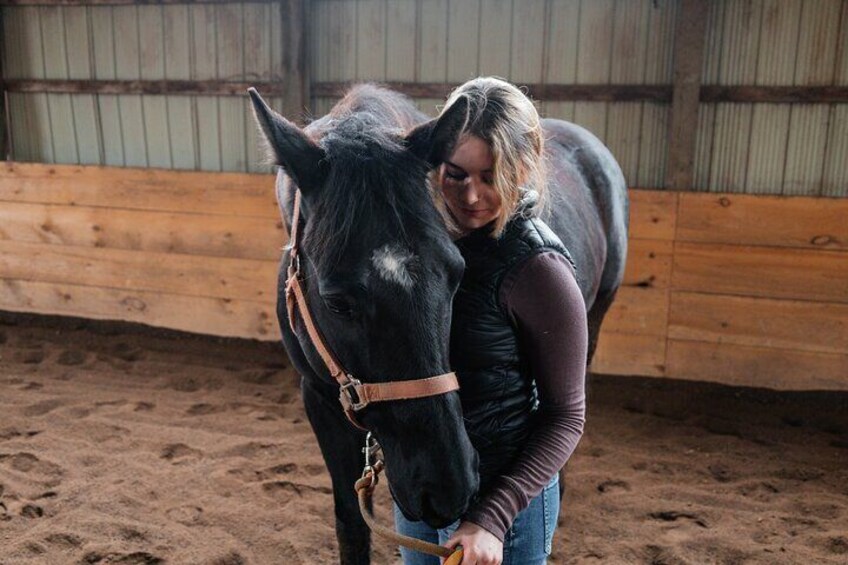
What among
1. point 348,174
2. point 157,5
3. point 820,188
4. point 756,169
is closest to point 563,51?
point 756,169

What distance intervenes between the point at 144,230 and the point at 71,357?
847 millimetres

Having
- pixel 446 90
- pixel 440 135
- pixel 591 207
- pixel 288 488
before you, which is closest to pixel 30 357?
pixel 288 488

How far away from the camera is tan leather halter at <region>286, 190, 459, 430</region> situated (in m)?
1.01

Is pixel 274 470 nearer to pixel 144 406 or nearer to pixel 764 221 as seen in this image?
pixel 144 406

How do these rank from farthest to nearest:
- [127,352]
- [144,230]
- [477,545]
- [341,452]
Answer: [144,230] < [127,352] < [341,452] < [477,545]

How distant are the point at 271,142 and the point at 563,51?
8.69 ft

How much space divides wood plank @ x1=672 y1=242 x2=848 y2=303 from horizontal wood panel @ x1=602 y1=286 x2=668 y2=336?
114 millimetres

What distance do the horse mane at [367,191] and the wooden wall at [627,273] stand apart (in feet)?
8.07

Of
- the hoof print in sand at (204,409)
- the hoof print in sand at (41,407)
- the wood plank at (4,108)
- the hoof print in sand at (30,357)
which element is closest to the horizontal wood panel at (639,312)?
the hoof print in sand at (204,409)

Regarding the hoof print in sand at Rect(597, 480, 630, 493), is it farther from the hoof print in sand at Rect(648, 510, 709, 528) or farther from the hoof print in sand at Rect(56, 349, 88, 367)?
the hoof print in sand at Rect(56, 349, 88, 367)

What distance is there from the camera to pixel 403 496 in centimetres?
106

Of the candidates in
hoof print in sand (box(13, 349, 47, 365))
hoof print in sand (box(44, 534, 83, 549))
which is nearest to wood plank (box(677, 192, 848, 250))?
hoof print in sand (box(44, 534, 83, 549))

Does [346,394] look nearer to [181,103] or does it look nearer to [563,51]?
[563,51]

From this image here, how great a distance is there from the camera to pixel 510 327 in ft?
3.56
